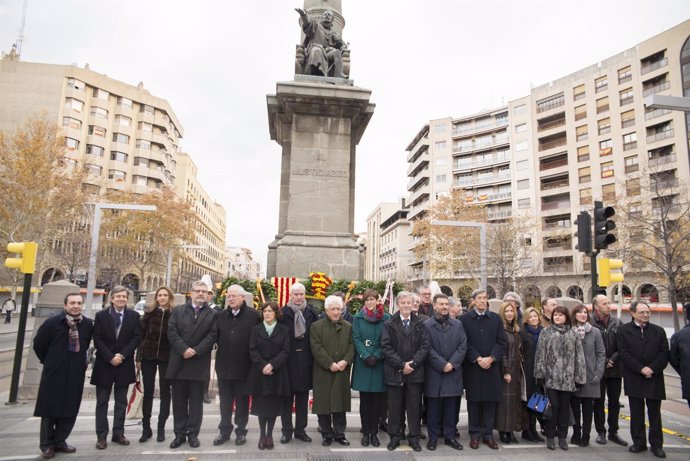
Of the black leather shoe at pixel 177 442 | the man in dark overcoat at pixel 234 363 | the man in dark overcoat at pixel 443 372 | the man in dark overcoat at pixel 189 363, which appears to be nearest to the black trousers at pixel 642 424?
the man in dark overcoat at pixel 443 372

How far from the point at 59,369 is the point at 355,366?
3.63 metres

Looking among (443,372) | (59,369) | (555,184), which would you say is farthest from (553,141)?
(59,369)

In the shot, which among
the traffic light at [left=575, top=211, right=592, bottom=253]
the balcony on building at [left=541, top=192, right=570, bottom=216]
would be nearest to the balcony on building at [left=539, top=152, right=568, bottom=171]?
the balcony on building at [left=541, top=192, right=570, bottom=216]

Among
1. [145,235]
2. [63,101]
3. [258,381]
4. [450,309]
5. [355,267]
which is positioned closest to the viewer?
[258,381]

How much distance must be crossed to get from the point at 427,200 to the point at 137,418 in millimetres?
68060

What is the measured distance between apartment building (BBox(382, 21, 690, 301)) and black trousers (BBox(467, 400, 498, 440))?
3233cm

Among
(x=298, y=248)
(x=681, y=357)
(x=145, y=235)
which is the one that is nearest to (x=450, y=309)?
(x=681, y=357)

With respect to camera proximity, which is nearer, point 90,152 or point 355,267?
point 355,267

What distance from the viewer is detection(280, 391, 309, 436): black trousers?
5953 mm

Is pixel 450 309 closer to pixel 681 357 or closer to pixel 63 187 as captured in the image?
pixel 681 357

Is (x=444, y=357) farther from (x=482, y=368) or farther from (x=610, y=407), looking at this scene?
(x=610, y=407)

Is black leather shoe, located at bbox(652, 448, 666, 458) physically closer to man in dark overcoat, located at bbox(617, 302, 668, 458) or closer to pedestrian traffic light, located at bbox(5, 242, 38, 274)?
man in dark overcoat, located at bbox(617, 302, 668, 458)

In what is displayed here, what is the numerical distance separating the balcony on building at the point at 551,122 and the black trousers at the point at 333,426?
59.0 meters

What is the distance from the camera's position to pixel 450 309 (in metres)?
6.93
